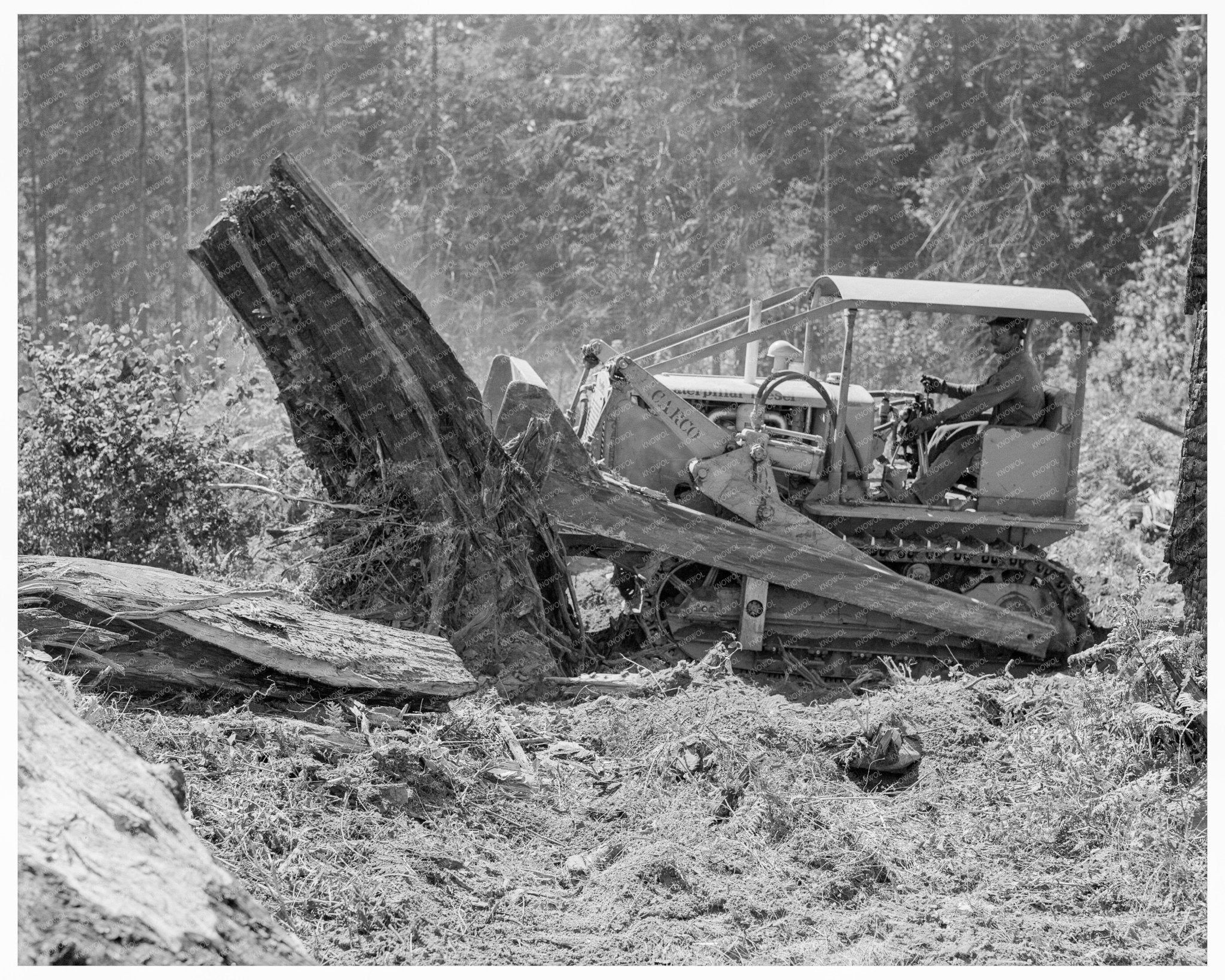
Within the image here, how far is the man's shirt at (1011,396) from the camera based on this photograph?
29.7 feet

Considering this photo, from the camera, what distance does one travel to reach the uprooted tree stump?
7379 millimetres

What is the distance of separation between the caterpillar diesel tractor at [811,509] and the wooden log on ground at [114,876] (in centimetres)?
480

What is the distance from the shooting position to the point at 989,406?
29.7ft

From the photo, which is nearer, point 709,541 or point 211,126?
point 709,541

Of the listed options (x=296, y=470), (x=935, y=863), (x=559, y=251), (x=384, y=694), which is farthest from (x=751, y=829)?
(x=559, y=251)

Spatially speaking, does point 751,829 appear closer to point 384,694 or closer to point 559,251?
point 384,694

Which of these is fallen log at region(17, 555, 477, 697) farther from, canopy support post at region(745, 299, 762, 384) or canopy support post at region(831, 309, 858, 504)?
canopy support post at region(745, 299, 762, 384)

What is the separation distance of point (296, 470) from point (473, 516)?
3.04 metres

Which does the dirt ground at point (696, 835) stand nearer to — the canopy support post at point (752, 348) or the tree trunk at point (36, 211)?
the canopy support post at point (752, 348)

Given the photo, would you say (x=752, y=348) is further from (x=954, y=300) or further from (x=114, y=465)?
(x=114, y=465)

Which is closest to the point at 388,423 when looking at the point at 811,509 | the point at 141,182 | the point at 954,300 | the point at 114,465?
the point at 114,465

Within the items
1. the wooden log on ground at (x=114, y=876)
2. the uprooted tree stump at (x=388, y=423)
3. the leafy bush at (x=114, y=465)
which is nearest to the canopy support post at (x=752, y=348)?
the uprooted tree stump at (x=388, y=423)

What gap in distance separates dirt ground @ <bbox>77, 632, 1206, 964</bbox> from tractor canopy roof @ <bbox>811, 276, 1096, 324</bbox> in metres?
3.07

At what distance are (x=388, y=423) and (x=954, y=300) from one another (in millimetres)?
3954
